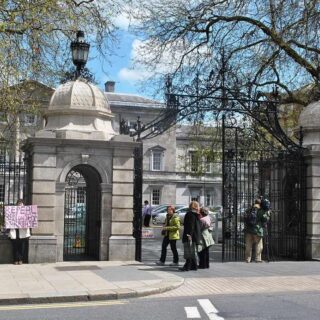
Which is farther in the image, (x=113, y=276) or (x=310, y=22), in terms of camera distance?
(x=310, y=22)

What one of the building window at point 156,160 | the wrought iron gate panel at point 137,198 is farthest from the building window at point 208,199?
the wrought iron gate panel at point 137,198

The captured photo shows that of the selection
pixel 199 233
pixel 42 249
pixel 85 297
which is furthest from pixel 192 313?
pixel 42 249

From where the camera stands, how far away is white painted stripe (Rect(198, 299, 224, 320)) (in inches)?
336

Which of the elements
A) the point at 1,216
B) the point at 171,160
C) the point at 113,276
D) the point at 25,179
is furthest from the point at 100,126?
the point at 171,160

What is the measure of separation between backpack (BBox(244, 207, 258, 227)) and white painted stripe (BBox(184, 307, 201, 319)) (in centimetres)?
747

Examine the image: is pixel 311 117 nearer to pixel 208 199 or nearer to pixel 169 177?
pixel 169 177

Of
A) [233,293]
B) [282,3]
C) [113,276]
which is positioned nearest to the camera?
[233,293]

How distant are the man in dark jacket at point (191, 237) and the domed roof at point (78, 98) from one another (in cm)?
422

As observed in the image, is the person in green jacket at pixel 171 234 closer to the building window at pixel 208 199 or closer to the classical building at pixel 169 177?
the classical building at pixel 169 177

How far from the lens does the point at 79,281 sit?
460 inches

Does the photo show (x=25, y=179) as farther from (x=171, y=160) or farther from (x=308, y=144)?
(x=171, y=160)

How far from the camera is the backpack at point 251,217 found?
16391 millimetres

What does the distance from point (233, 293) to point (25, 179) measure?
8363mm

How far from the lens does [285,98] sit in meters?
25.2
